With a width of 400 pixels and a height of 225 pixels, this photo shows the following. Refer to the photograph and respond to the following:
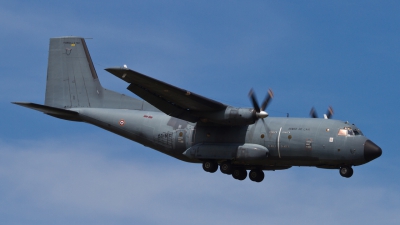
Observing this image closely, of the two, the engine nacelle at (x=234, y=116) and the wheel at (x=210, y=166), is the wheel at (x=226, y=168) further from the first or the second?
the engine nacelle at (x=234, y=116)

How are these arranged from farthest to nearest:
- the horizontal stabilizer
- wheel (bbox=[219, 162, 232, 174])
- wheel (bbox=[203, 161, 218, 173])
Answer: the horizontal stabilizer, wheel (bbox=[203, 161, 218, 173]), wheel (bbox=[219, 162, 232, 174])

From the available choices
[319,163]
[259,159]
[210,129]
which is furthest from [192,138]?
[319,163]

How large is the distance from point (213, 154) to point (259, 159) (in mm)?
2424

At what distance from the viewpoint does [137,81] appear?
38312 mm

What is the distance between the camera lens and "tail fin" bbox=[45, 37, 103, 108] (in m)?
45.4

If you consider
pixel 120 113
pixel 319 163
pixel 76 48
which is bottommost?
pixel 319 163

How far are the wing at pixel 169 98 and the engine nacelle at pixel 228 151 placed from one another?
5.01ft

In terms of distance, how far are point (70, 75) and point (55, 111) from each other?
2980 mm

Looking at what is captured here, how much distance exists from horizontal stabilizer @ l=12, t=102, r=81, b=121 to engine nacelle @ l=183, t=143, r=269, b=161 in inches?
269

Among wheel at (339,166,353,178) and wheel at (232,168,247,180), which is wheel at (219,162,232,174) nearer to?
wheel at (232,168,247,180)

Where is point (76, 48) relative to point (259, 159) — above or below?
above

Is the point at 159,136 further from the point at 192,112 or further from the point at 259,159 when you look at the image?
the point at 259,159

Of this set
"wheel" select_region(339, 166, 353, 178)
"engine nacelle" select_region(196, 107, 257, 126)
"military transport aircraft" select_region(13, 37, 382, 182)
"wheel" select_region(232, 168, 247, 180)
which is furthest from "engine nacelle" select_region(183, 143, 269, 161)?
"wheel" select_region(339, 166, 353, 178)

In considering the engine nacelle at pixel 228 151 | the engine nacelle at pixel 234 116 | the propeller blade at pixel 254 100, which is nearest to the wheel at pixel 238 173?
the engine nacelle at pixel 228 151
